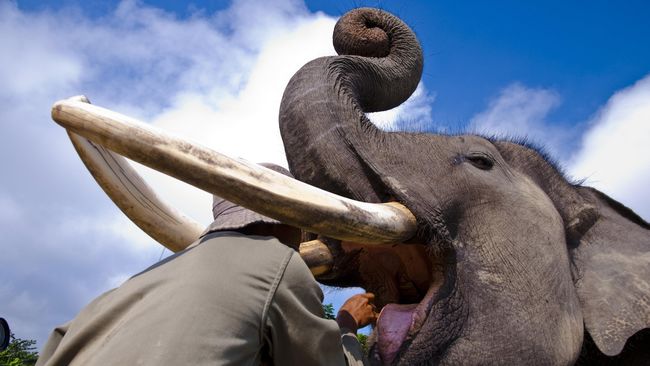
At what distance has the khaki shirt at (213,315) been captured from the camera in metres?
1.41

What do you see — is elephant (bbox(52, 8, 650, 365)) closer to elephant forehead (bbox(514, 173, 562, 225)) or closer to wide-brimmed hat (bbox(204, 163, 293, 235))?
elephant forehead (bbox(514, 173, 562, 225))

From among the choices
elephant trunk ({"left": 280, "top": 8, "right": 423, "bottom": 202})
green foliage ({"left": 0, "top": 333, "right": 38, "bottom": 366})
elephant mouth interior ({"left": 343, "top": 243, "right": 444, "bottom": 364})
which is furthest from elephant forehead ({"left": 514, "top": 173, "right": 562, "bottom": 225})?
green foliage ({"left": 0, "top": 333, "right": 38, "bottom": 366})

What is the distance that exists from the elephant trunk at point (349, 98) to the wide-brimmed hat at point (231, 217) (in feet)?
1.99

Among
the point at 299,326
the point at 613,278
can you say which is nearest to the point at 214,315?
the point at 299,326

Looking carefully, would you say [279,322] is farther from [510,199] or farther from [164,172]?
[510,199]

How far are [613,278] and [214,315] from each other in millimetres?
1884

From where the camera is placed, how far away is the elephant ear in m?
2.61

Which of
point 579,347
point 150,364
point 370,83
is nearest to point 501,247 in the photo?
point 579,347

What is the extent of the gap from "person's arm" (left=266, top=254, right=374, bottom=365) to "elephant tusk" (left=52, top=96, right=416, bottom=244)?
0.92 ft

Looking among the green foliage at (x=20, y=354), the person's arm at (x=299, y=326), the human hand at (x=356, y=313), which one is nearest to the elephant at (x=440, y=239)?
the human hand at (x=356, y=313)

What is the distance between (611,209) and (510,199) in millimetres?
793

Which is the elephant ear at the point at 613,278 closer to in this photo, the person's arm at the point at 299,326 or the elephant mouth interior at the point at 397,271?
the elephant mouth interior at the point at 397,271

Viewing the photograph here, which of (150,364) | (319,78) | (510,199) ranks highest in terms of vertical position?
(319,78)

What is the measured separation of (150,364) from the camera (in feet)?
4.48
